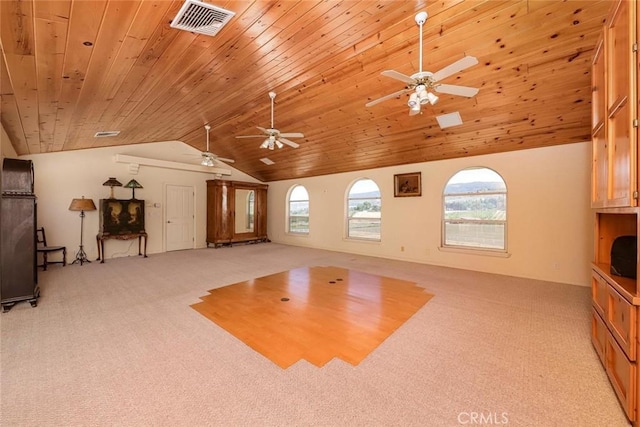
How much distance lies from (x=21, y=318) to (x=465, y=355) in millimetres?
4603

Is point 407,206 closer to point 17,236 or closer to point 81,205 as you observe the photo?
point 17,236

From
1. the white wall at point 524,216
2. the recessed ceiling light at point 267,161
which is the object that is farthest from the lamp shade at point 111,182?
the white wall at point 524,216

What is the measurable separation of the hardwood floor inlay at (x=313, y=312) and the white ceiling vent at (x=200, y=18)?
2.76m

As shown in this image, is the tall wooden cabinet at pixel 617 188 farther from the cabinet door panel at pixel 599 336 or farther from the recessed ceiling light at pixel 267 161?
the recessed ceiling light at pixel 267 161

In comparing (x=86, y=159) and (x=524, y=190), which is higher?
(x=86, y=159)

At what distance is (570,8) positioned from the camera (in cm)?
228

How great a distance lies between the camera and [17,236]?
10.1 feet

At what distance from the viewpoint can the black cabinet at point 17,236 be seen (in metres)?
3.01

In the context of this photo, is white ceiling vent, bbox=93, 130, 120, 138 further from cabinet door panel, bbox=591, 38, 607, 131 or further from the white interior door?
cabinet door panel, bbox=591, 38, 607, 131

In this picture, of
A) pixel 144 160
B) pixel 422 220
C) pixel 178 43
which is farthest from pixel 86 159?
pixel 422 220

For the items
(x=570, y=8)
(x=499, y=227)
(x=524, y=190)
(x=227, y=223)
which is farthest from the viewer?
(x=227, y=223)

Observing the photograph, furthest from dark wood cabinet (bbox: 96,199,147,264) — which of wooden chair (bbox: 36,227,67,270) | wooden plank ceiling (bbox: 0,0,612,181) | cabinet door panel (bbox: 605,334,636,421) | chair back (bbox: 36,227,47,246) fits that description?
cabinet door panel (bbox: 605,334,636,421)

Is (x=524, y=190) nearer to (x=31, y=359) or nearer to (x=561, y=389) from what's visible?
(x=561, y=389)

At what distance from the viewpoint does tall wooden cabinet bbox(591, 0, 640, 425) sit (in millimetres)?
1553
